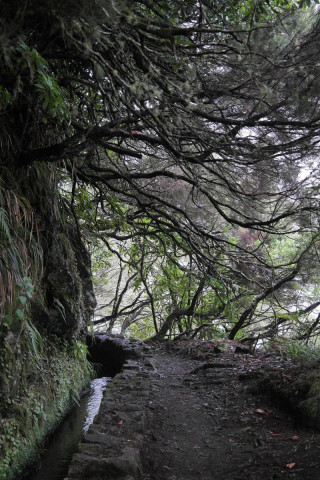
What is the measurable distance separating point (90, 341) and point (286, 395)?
241 inches

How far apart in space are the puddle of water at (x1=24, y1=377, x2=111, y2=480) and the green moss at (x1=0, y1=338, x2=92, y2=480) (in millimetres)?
135

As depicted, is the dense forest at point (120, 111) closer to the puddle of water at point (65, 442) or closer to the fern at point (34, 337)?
the fern at point (34, 337)

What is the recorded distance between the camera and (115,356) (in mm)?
8062

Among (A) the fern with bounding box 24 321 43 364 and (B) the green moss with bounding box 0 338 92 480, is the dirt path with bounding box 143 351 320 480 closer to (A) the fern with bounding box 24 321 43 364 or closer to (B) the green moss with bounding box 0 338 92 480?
(B) the green moss with bounding box 0 338 92 480

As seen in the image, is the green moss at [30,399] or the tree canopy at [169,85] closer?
the tree canopy at [169,85]

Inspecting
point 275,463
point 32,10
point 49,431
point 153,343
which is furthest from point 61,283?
point 153,343

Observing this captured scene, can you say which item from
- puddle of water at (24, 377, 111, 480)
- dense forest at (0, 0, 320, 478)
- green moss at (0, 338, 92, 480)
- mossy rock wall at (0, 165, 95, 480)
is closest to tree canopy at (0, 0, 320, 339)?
dense forest at (0, 0, 320, 478)

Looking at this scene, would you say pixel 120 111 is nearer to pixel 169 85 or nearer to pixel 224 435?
pixel 169 85

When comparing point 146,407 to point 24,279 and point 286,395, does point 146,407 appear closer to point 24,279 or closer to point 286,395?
point 286,395

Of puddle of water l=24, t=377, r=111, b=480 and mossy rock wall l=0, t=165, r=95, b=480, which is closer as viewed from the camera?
mossy rock wall l=0, t=165, r=95, b=480

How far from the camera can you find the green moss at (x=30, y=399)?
3.17 meters

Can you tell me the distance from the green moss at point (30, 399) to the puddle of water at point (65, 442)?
13 cm

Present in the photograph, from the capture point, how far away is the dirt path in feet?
8.80

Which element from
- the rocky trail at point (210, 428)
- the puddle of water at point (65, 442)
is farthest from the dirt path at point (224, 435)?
the puddle of water at point (65, 442)
